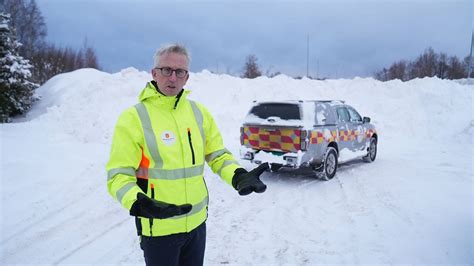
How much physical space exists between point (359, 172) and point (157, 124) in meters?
7.51

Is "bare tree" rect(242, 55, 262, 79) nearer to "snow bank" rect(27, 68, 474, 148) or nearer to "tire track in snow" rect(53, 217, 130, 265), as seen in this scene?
"snow bank" rect(27, 68, 474, 148)

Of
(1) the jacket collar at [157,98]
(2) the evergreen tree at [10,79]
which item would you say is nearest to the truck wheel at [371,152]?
Answer: (1) the jacket collar at [157,98]

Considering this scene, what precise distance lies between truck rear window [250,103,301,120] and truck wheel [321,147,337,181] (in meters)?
1.25

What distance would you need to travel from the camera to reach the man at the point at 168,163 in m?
1.99

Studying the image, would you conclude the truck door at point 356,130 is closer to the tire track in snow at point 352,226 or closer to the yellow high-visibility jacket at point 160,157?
the tire track in snow at point 352,226

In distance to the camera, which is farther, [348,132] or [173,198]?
[348,132]

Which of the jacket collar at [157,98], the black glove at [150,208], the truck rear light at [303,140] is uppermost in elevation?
the jacket collar at [157,98]

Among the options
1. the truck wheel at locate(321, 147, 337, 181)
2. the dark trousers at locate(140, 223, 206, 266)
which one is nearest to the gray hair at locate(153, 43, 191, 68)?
the dark trousers at locate(140, 223, 206, 266)

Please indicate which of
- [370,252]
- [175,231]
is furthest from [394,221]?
[175,231]

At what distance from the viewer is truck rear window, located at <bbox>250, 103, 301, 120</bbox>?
7492 millimetres

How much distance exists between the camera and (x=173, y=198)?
210 centimetres

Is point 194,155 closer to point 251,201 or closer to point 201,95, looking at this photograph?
point 251,201

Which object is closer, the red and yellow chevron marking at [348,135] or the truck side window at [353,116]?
the red and yellow chevron marking at [348,135]

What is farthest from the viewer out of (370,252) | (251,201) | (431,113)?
(431,113)
